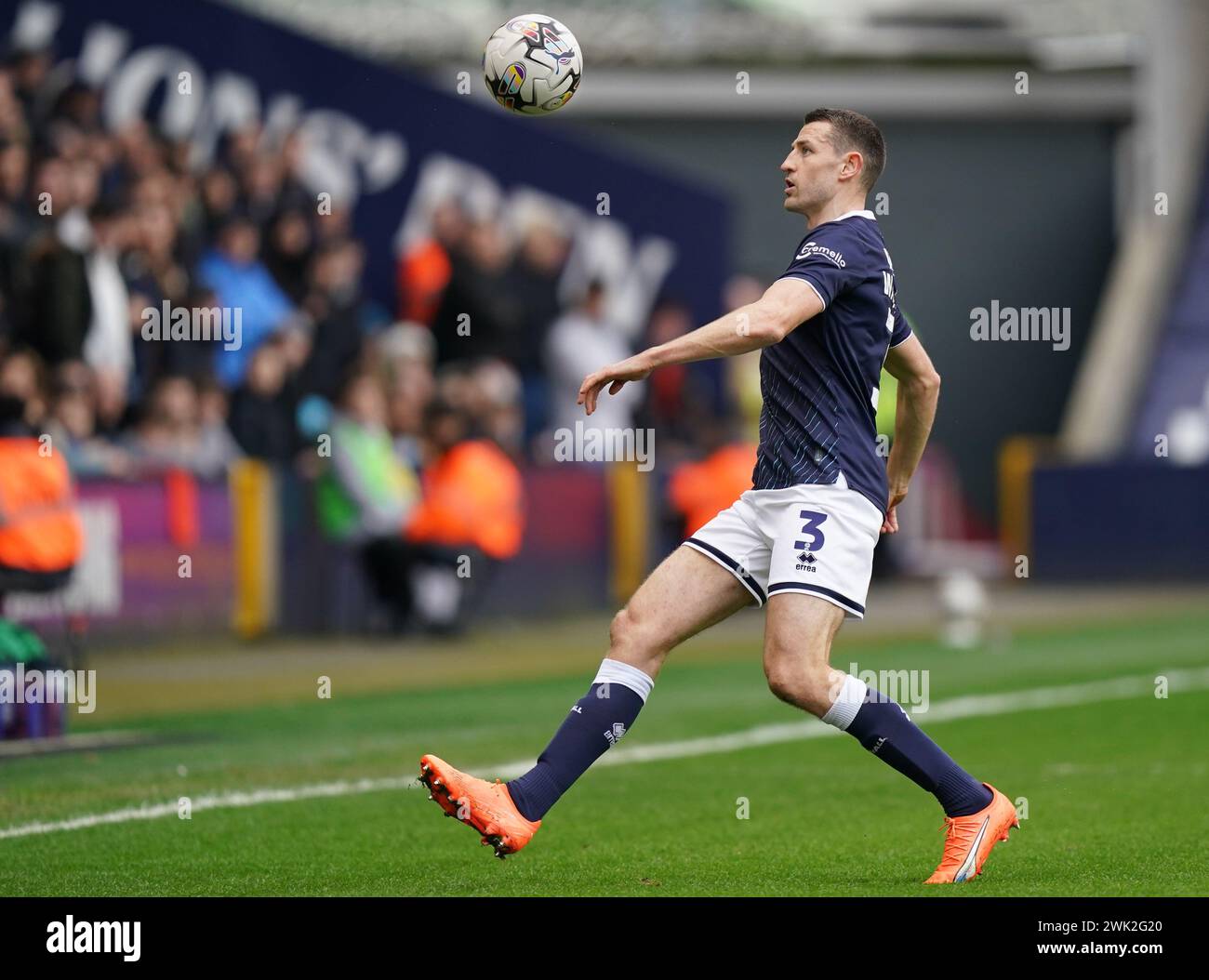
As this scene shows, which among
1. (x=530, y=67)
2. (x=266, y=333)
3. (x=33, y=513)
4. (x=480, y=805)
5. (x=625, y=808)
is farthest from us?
(x=266, y=333)

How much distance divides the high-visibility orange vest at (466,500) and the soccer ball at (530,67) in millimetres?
9073

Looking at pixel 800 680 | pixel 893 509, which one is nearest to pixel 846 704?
pixel 800 680

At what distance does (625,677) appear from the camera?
21.2 ft

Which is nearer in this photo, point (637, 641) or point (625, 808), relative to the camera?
point (637, 641)

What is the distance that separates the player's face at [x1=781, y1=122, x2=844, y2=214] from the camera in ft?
21.3

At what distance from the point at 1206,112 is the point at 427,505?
19.4m

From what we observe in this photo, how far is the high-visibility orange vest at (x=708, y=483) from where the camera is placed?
19688 millimetres

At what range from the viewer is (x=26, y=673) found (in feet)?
32.0
